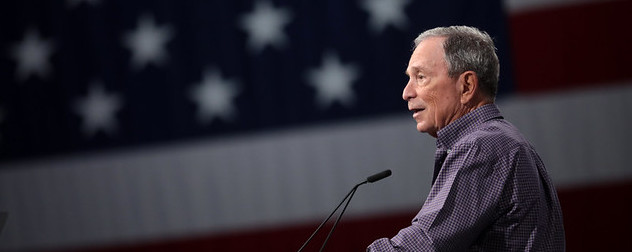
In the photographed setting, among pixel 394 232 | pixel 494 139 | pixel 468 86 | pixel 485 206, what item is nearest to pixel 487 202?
pixel 485 206

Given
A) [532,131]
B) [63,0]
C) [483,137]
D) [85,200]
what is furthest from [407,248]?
[63,0]

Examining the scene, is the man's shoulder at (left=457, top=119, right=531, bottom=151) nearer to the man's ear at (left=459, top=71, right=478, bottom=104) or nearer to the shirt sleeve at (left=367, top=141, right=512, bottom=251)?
the shirt sleeve at (left=367, top=141, right=512, bottom=251)

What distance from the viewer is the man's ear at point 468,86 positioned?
1.53 meters

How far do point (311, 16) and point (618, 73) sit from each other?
1483 mm

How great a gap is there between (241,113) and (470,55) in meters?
2.61

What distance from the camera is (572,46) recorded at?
3.64m

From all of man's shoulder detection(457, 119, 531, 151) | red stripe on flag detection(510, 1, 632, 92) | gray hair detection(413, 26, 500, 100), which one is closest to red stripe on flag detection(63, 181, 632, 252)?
red stripe on flag detection(510, 1, 632, 92)

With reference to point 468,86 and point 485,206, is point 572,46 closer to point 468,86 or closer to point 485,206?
point 468,86

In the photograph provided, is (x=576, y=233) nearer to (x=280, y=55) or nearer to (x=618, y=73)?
(x=618, y=73)

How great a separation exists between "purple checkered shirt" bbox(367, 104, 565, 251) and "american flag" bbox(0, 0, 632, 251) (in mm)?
2382

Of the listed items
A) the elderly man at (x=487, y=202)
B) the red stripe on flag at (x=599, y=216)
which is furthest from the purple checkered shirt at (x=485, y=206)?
the red stripe on flag at (x=599, y=216)

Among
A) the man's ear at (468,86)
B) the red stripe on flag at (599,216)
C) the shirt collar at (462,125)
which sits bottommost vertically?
the red stripe on flag at (599,216)

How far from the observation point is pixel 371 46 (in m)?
3.89

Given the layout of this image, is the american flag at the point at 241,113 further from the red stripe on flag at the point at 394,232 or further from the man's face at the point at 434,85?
the man's face at the point at 434,85
